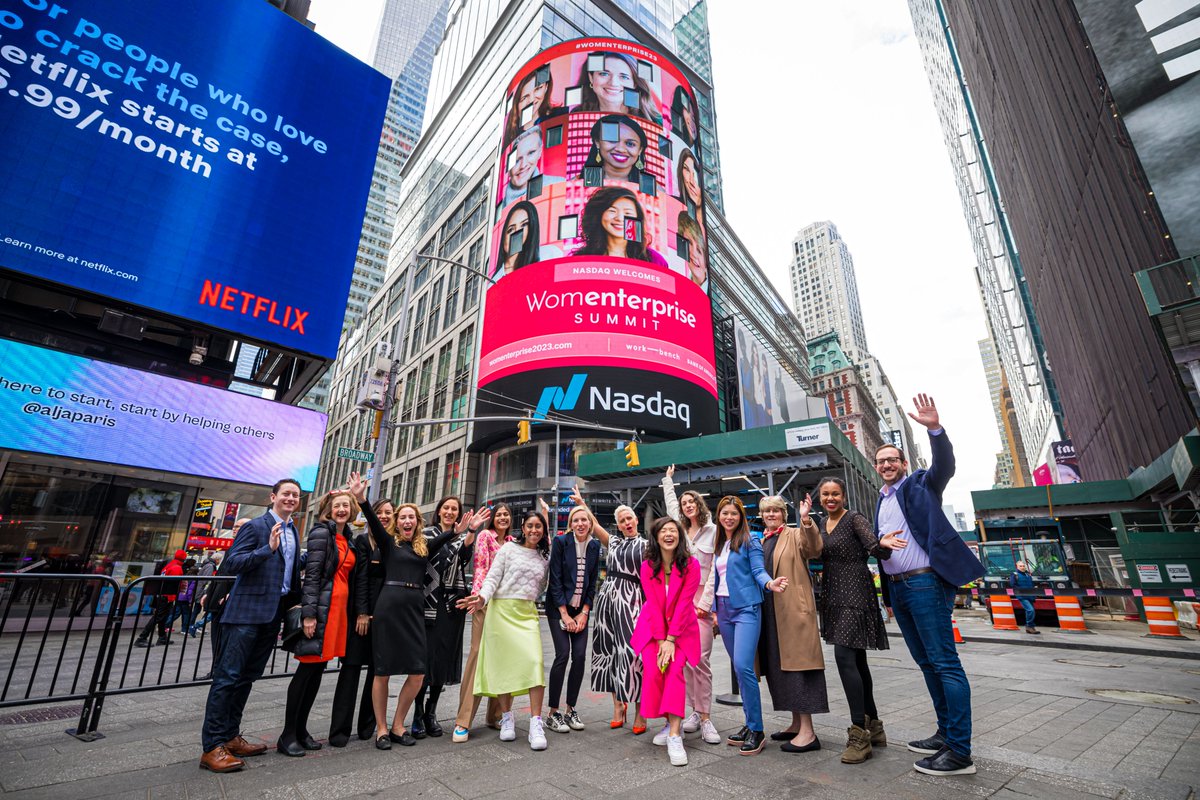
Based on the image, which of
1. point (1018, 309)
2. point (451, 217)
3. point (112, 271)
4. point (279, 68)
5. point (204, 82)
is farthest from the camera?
point (1018, 309)

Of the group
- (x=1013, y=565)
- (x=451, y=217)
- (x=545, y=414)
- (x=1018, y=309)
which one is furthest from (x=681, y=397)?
(x=1018, y=309)

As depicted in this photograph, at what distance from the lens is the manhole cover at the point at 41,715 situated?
498 cm

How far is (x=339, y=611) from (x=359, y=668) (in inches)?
20.9

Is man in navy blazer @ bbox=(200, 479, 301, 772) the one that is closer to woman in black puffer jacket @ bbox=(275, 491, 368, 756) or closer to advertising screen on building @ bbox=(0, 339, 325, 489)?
woman in black puffer jacket @ bbox=(275, 491, 368, 756)

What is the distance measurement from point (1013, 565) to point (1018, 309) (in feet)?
199

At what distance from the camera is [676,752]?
3750 millimetres

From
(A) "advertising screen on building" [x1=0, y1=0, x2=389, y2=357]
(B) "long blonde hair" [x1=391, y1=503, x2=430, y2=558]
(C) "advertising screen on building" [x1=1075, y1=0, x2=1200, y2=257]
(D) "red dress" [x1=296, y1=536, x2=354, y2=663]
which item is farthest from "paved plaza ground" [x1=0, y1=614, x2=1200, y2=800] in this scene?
(A) "advertising screen on building" [x1=0, y1=0, x2=389, y2=357]

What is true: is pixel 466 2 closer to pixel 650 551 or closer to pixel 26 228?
pixel 26 228

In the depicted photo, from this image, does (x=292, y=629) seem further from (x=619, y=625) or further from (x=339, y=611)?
(x=619, y=625)

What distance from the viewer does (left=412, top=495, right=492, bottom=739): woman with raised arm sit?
4.68 m

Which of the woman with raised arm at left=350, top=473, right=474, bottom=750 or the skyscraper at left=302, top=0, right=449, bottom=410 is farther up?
the skyscraper at left=302, top=0, right=449, bottom=410

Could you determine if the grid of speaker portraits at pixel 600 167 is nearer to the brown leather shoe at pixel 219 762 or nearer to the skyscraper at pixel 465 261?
the skyscraper at pixel 465 261

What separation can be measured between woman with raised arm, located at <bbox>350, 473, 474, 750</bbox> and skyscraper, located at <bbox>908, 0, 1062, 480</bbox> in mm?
62522

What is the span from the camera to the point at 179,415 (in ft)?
46.1
